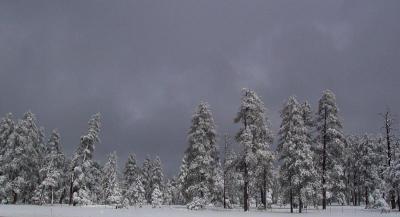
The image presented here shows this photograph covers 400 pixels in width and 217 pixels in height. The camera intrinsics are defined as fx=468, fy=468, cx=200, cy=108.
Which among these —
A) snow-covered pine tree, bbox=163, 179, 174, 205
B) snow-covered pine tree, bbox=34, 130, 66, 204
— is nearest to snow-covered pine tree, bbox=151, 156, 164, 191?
snow-covered pine tree, bbox=163, 179, 174, 205

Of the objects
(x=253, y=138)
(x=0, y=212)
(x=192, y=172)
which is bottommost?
(x=0, y=212)

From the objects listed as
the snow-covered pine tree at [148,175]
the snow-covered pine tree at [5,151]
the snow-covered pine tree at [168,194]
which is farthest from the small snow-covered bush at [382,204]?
the snow-covered pine tree at [168,194]

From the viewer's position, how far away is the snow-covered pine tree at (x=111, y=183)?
8656 centimetres

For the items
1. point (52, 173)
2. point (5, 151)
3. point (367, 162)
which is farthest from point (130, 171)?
point (367, 162)

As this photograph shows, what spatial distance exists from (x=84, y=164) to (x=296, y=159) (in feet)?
→ 106

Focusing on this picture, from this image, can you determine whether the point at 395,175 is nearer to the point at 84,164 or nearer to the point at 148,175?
the point at 84,164

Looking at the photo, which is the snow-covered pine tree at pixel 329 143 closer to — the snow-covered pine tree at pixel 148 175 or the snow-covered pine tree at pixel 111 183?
the snow-covered pine tree at pixel 111 183

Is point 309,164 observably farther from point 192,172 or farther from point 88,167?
point 88,167

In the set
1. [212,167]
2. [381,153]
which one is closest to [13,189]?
[212,167]

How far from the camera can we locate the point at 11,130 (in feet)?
228

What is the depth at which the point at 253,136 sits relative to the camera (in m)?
54.3

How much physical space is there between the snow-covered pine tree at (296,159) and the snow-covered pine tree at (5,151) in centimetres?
3849

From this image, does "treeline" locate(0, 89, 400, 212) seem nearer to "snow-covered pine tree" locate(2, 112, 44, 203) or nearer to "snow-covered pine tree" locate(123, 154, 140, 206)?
"snow-covered pine tree" locate(2, 112, 44, 203)

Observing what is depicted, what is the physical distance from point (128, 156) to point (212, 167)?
1941 inches
